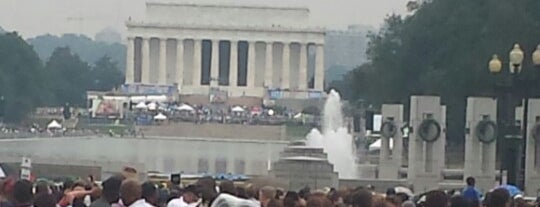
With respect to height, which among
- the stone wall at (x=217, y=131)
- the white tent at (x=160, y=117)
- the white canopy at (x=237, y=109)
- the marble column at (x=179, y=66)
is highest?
the marble column at (x=179, y=66)

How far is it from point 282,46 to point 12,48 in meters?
39.8

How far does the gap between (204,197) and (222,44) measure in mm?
136821

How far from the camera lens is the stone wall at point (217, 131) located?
9788cm

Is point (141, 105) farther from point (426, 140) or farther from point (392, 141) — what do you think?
point (426, 140)

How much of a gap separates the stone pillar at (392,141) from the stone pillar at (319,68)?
332ft

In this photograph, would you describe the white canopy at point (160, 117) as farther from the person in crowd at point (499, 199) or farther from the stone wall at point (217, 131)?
the person in crowd at point (499, 199)

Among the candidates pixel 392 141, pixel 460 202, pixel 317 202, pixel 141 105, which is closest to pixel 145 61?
pixel 141 105

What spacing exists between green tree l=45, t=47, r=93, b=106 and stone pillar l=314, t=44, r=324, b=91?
57.7 feet

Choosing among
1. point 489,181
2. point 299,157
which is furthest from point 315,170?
point 489,181

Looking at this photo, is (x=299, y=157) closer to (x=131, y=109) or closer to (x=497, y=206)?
(x=497, y=206)

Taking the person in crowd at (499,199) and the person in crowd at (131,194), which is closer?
the person in crowd at (131,194)

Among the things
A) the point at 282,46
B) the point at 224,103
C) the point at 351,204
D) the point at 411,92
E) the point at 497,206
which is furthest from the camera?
the point at 282,46

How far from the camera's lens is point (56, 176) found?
41844 millimetres

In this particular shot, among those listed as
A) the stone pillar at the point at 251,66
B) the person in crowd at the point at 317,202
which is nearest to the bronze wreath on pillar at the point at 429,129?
the person in crowd at the point at 317,202
